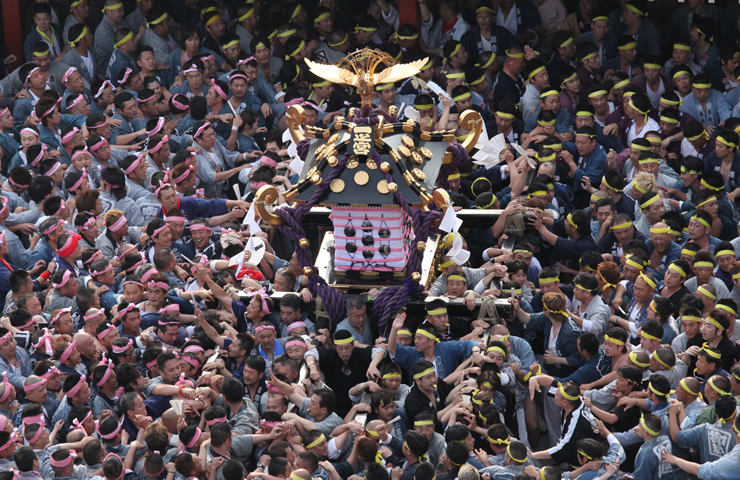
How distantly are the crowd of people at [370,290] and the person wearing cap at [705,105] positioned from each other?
0.08 feet

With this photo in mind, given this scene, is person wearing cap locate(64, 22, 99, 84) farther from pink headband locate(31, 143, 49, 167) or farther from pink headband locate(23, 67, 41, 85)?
pink headband locate(31, 143, 49, 167)

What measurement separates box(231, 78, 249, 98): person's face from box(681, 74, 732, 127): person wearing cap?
4856 millimetres

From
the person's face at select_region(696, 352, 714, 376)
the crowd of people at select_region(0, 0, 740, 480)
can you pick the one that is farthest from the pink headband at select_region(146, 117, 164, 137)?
the person's face at select_region(696, 352, 714, 376)

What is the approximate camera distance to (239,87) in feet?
50.3

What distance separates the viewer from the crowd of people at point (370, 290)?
1047cm

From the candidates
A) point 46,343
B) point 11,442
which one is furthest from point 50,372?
point 11,442

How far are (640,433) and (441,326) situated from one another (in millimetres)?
2001

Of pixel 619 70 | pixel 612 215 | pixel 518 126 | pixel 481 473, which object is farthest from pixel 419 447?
pixel 619 70

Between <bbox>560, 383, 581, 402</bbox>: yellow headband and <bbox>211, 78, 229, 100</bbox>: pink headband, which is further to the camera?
<bbox>211, 78, 229, 100</bbox>: pink headband

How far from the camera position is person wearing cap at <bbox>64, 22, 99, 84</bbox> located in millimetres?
16266

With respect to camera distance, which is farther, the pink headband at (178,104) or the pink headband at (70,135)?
the pink headband at (178,104)

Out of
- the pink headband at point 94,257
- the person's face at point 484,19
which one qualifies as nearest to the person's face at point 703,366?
the pink headband at point 94,257

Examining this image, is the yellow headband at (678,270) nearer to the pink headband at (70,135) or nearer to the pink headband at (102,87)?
the pink headband at (70,135)

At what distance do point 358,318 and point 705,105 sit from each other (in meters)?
5.36
